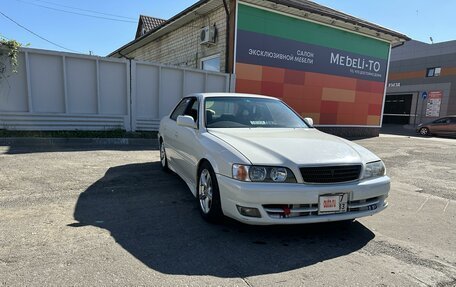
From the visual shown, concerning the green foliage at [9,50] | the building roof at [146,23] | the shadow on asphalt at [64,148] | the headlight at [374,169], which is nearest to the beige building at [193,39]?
the building roof at [146,23]

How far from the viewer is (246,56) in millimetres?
12055

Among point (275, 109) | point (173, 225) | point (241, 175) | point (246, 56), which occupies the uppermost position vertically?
point (246, 56)

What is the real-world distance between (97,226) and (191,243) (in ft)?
3.59

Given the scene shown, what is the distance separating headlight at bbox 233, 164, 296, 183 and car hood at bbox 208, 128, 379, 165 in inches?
2.3

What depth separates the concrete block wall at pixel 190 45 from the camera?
12.4 meters

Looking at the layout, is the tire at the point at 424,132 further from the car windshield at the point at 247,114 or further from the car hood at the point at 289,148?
the car hood at the point at 289,148

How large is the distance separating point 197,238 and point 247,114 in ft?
6.60

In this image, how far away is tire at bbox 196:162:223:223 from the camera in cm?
346

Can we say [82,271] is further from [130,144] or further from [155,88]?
[155,88]

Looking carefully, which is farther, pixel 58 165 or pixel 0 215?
pixel 58 165

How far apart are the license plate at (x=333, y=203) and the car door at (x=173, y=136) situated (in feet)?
8.11

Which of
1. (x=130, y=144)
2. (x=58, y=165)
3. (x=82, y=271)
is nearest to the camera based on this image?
(x=82, y=271)

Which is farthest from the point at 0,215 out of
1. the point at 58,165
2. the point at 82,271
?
the point at 58,165

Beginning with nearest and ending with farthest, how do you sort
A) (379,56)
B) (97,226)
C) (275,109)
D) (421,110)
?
(97,226), (275,109), (379,56), (421,110)
